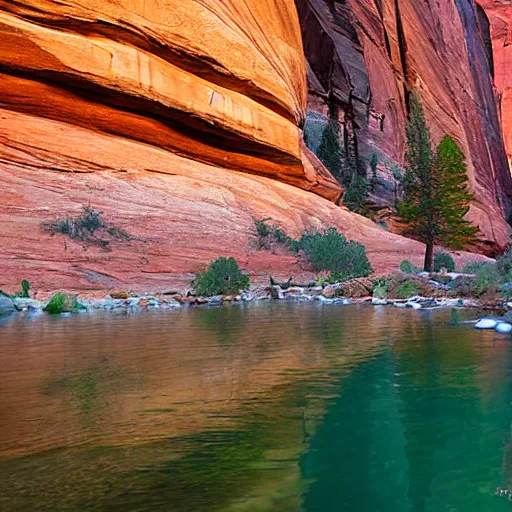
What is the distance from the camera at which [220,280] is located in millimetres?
20219

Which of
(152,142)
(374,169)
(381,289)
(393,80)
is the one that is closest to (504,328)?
(381,289)

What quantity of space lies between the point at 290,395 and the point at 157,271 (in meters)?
16.8

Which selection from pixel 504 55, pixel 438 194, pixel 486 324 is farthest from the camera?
pixel 504 55

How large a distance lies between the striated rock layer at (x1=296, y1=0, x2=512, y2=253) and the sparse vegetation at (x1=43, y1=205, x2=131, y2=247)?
87.5 ft

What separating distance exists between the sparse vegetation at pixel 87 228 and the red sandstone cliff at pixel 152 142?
0.37m

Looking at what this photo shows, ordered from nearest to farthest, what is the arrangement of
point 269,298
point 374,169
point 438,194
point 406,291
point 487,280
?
1. point 487,280
2. point 406,291
3. point 269,298
4. point 438,194
5. point 374,169

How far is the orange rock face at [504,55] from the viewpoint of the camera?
341 feet

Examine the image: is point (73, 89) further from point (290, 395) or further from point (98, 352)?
point (290, 395)

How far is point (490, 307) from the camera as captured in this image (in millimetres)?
12188

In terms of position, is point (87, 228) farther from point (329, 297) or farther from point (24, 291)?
point (329, 297)

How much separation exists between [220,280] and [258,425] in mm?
15824

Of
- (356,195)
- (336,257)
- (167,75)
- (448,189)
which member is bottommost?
(336,257)

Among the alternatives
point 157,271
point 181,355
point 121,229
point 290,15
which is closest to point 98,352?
point 181,355

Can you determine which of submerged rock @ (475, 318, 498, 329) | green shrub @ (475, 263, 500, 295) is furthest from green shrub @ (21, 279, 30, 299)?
green shrub @ (475, 263, 500, 295)
